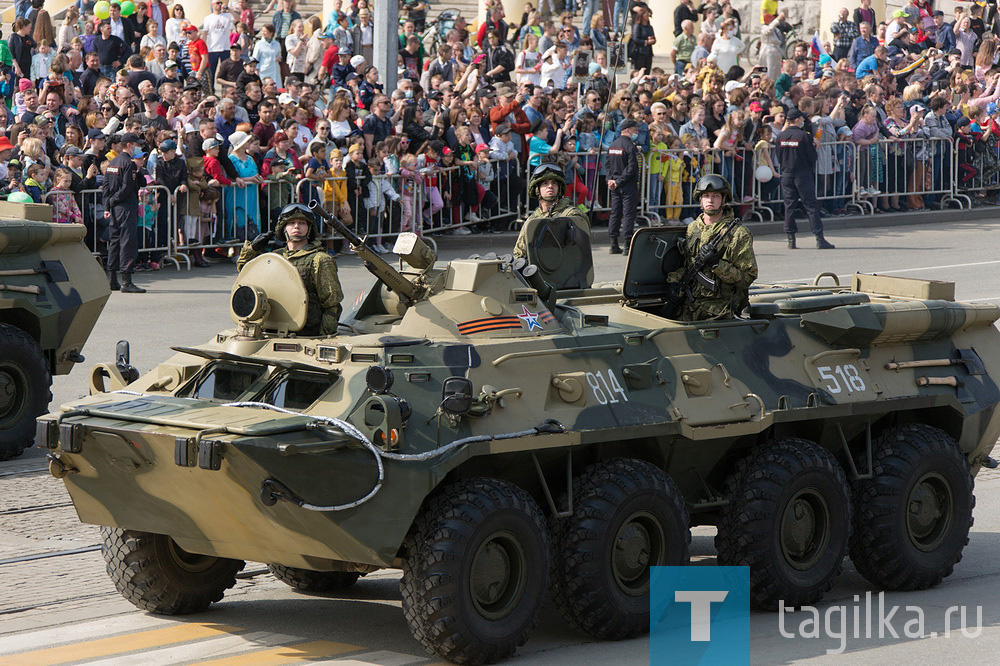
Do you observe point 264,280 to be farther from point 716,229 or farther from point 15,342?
point 15,342

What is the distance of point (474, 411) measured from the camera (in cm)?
916

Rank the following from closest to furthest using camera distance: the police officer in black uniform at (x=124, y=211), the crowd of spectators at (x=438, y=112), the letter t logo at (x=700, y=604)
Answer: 1. the letter t logo at (x=700, y=604)
2. the police officer in black uniform at (x=124, y=211)
3. the crowd of spectators at (x=438, y=112)

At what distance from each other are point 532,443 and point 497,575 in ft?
2.37

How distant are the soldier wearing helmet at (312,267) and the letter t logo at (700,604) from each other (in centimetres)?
257

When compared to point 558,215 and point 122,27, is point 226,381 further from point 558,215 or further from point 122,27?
point 122,27

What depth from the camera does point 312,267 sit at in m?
10.4

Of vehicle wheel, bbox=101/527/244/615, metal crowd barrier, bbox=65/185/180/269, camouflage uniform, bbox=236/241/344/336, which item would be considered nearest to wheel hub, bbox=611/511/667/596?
camouflage uniform, bbox=236/241/344/336

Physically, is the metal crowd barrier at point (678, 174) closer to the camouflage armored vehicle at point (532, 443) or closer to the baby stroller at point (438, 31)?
the baby stroller at point (438, 31)

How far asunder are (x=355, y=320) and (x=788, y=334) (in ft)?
8.91

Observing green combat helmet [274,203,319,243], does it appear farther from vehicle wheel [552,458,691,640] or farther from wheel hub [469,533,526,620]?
wheel hub [469,533,526,620]

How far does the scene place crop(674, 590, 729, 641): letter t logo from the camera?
9.85 metres

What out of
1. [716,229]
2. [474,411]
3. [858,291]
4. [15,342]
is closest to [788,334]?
[716,229]

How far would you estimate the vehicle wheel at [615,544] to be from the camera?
9.41 m

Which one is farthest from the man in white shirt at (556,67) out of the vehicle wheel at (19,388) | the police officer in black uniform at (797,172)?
the vehicle wheel at (19,388)
